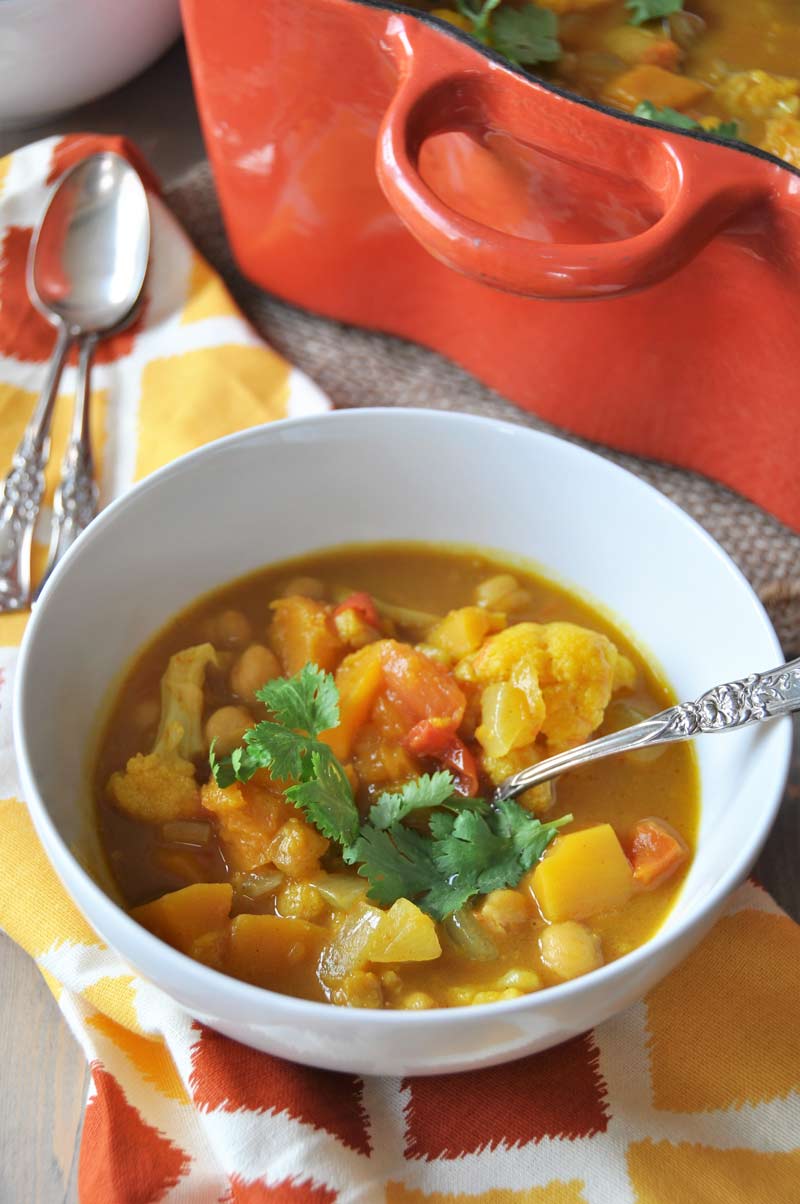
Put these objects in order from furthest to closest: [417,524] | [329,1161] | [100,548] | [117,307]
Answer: [117,307]
[417,524]
[100,548]
[329,1161]

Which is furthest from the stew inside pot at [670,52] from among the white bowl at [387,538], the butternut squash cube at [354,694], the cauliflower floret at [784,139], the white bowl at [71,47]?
the butternut squash cube at [354,694]

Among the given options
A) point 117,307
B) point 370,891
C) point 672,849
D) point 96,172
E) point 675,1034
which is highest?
point 96,172

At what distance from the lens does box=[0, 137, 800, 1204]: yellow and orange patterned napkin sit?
5.35 feet

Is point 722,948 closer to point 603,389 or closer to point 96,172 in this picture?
point 603,389

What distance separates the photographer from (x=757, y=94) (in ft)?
6.96

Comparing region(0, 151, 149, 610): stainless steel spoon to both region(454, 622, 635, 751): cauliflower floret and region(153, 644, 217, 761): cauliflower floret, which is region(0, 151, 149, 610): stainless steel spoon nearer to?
region(153, 644, 217, 761): cauliflower floret

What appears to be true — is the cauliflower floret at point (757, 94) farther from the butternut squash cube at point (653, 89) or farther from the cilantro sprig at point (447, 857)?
the cilantro sprig at point (447, 857)

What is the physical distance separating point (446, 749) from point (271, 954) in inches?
15.4

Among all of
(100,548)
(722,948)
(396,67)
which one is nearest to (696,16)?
(396,67)

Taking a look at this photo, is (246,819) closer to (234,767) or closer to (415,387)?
(234,767)

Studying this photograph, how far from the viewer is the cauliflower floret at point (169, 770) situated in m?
1.78

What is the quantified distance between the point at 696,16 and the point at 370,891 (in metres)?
1.63

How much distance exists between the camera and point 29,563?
7.49ft

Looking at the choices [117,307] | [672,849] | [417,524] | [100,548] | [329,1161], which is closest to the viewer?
[329,1161]
